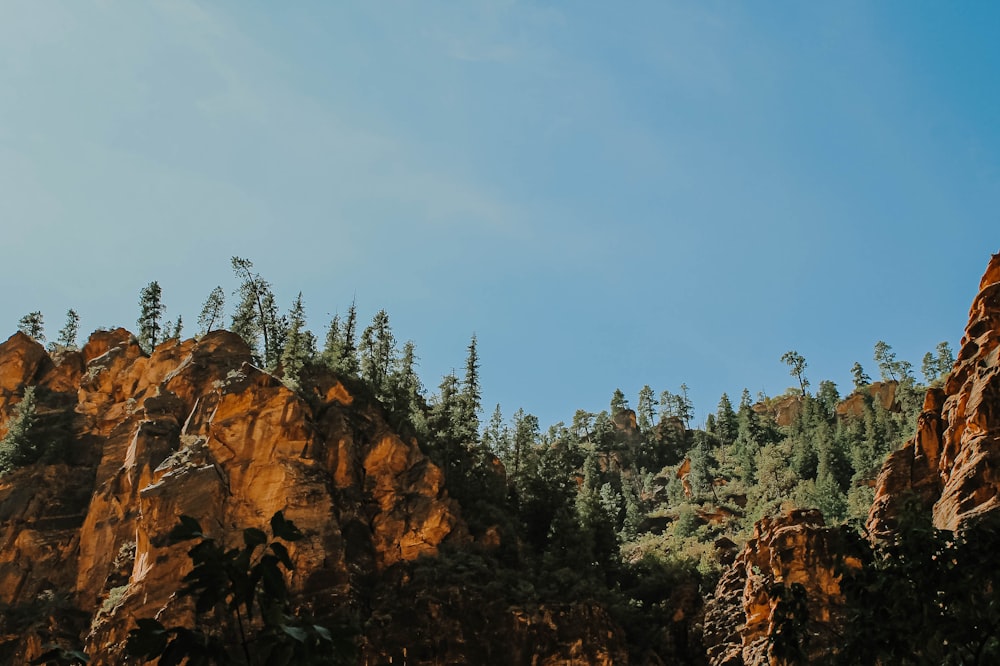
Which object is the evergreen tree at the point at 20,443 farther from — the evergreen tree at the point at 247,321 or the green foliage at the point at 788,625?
the green foliage at the point at 788,625

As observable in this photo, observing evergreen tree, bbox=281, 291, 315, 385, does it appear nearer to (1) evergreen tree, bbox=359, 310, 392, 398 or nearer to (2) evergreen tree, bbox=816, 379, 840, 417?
(1) evergreen tree, bbox=359, 310, 392, 398

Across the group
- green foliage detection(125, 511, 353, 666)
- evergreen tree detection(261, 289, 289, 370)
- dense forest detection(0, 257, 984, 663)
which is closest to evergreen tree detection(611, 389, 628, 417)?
dense forest detection(0, 257, 984, 663)

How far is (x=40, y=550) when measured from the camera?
1971 inches

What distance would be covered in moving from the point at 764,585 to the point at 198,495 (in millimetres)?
30683

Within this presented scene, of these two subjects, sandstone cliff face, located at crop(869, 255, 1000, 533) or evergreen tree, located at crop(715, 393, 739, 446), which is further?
evergreen tree, located at crop(715, 393, 739, 446)

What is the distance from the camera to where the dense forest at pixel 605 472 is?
49.1 m

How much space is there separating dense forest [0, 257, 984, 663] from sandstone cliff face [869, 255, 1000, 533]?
362 inches

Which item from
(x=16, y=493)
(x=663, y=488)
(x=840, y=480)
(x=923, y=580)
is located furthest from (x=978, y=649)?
(x=663, y=488)

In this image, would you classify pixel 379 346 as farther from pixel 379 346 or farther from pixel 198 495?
pixel 198 495

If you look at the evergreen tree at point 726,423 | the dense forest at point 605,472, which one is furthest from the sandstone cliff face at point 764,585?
the evergreen tree at point 726,423

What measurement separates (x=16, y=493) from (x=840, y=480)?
70532mm

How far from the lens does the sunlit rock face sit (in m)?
44.4

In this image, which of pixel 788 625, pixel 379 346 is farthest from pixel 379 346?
pixel 788 625

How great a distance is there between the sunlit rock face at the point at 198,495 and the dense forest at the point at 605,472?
281 centimetres
